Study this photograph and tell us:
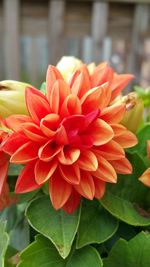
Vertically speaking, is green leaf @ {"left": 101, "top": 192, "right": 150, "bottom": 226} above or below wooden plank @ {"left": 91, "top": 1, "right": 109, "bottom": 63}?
above

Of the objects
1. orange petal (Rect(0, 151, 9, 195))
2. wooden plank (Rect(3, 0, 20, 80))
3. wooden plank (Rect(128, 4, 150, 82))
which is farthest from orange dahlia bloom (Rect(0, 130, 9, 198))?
wooden plank (Rect(128, 4, 150, 82))

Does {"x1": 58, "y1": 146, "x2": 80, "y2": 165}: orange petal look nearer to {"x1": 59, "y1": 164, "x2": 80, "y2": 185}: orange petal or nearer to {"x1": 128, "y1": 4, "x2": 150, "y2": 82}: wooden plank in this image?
{"x1": 59, "y1": 164, "x2": 80, "y2": 185}: orange petal

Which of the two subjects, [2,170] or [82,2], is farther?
[82,2]

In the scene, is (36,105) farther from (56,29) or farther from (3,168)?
(56,29)

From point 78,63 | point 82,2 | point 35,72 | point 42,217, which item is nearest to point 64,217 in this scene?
point 42,217

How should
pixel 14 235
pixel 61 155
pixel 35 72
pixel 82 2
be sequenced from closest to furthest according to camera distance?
pixel 61 155 → pixel 14 235 → pixel 82 2 → pixel 35 72

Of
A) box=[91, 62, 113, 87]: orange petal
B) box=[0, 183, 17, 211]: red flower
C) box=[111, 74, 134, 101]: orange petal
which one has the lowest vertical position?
box=[0, 183, 17, 211]: red flower

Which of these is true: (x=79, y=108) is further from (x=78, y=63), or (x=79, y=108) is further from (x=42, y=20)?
(x=42, y=20)
